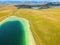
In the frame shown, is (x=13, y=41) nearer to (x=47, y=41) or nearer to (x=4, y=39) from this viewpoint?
(x=4, y=39)

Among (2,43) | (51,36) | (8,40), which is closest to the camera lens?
(2,43)

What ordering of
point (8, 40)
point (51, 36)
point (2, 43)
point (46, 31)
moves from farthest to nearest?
point (46, 31)
point (51, 36)
point (8, 40)
point (2, 43)

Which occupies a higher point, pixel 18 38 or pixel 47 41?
pixel 18 38

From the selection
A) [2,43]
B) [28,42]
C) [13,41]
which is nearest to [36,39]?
[28,42]

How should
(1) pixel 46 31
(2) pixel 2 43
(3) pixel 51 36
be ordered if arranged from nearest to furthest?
(2) pixel 2 43 → (3) pixel 51 36 → (1) pixel 46 31

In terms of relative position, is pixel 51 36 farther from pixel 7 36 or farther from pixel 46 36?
pixel 7 36

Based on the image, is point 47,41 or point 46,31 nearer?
point 47,41

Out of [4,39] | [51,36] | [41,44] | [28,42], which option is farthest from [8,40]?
[51,36]

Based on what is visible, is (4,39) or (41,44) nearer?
(41,44)

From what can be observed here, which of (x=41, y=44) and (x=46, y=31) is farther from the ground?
(x=46, y=31)
